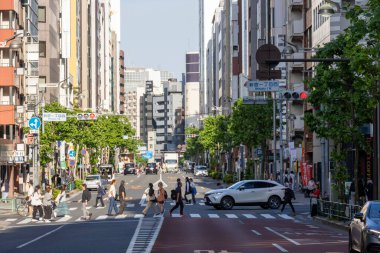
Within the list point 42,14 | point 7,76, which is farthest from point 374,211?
point 42,14

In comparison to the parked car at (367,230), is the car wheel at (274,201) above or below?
below

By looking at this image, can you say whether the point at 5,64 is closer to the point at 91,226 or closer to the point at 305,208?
the point at 305,208

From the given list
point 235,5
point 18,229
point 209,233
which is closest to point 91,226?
point 18,229

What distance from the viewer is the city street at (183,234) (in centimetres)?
3409

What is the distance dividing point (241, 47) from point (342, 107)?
12829 cm

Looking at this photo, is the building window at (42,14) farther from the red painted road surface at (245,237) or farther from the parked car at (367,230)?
the parked car at (367,230)

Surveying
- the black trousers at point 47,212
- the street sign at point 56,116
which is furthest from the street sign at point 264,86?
the street sign at point 56,116

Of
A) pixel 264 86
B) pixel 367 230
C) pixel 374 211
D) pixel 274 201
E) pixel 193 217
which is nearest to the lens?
pixel 367 230

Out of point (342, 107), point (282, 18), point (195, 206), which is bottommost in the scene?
point (195, 206)

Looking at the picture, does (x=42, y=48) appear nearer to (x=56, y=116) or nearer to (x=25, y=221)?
(x=56, y=116)

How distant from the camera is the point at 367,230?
26188mm

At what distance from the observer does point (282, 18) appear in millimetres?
120125

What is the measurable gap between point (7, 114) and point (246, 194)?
36.9 m

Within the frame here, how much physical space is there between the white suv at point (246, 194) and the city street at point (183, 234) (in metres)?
2.66
